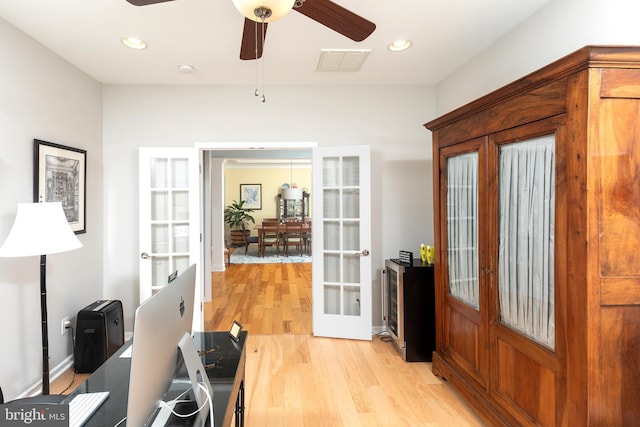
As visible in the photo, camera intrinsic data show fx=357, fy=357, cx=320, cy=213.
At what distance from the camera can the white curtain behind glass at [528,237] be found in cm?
175

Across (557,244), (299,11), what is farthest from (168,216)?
(557,244)

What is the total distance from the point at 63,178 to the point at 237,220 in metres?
7.54

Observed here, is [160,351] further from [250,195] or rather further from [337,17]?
[250,195]

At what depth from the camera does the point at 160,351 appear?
104 centimetres

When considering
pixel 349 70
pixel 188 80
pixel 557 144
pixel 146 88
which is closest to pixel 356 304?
pixel 349 70

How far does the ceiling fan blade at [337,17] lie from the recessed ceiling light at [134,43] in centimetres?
174

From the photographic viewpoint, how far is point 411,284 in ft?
10.6

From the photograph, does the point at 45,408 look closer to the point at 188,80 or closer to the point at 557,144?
the point at 557,144

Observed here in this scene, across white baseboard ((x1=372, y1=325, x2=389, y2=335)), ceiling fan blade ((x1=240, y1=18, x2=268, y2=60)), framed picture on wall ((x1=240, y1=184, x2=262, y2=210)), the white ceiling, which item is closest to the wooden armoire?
the white ceiling

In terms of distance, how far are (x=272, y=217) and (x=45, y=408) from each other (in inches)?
413

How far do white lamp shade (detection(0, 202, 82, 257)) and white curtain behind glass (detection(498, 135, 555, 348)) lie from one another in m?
2.69

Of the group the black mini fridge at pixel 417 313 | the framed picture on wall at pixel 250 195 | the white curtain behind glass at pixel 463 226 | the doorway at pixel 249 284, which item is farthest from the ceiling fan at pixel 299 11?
the framed picture on wall at pixel 250 195

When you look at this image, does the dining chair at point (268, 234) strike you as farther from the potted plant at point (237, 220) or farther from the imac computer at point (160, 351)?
the imac computer at point (160, 351)

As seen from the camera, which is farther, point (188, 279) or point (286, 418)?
point (286, 418)
